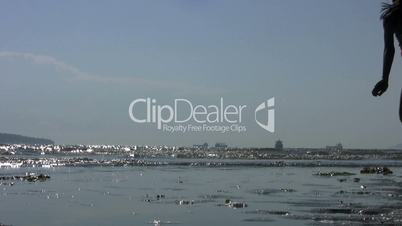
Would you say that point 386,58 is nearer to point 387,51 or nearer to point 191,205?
point 387,51

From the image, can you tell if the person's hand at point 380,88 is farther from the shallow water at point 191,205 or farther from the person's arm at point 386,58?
the shallow water at point 191,205

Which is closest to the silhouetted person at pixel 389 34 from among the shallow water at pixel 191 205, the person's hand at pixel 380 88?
the person's hand at pixel 380 88

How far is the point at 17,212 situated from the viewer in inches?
1219

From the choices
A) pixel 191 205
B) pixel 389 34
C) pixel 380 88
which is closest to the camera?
pixel 389 34

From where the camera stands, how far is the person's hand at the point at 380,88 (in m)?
4.63

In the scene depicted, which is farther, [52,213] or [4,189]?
[4,189]

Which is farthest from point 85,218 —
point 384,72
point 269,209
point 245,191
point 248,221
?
point 384,72

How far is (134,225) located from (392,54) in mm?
23076

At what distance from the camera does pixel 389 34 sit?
4.45 m

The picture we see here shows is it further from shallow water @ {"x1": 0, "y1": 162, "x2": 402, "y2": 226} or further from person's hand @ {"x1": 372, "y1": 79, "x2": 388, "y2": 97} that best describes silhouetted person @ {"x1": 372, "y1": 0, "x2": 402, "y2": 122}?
shallow water @ {"x1": 0, "y1": 162, "x2": 402, "y2": 226}

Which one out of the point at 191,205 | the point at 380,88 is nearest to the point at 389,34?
the point at 380,88

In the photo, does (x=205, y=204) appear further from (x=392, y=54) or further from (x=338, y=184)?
(x=392, y=54)

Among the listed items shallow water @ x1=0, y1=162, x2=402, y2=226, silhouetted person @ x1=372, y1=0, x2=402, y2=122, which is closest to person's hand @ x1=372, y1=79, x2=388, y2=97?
silhouetted person @ x1=372, y1=0, x2=402, y2=122

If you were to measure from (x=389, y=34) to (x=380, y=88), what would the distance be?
40 centimetres
